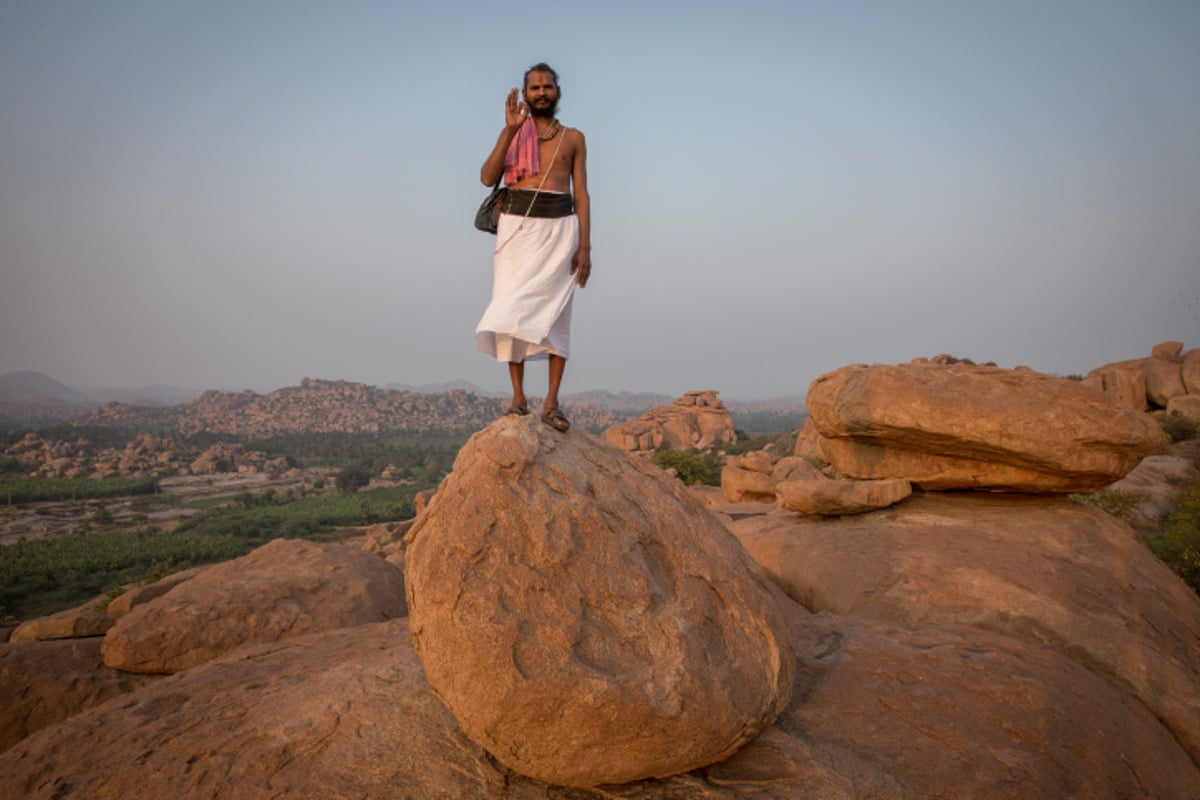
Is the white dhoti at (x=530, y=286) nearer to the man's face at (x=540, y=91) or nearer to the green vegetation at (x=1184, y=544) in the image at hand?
the man's face at (x=540, y=91)

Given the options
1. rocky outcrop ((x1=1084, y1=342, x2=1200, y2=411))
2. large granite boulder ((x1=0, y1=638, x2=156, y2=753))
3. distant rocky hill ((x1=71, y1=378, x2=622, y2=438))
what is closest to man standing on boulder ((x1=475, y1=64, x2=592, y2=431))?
large granite boulder ((x1=0, y1=638, x2=156, y2=753))

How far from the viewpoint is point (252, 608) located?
251 inches

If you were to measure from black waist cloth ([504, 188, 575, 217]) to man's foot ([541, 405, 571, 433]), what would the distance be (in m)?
1.32

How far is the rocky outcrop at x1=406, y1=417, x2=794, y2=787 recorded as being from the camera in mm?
2635

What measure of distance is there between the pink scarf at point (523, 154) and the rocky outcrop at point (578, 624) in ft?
5.55

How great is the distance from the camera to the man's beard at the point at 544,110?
13.6 ft

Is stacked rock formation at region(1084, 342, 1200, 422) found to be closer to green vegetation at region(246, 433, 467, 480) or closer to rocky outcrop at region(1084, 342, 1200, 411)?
rocky outcrop at region(1084, 342, 1200, 411)

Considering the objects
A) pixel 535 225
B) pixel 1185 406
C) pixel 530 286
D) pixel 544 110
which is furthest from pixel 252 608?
pixel 1185 406

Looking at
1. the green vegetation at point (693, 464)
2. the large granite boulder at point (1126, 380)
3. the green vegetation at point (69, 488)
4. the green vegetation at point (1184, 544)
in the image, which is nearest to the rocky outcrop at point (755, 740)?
the green vegetation at point (1184, 544)

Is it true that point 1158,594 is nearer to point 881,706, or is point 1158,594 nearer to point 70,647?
point 881,706

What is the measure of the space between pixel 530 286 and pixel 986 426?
5.24 metres

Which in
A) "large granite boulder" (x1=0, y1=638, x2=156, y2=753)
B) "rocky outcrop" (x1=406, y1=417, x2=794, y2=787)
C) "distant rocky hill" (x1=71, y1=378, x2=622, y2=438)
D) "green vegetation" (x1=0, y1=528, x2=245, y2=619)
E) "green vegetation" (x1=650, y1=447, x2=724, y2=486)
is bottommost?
"distant rocky hill" (x1=71, y1=378, x2=622, y2=438)

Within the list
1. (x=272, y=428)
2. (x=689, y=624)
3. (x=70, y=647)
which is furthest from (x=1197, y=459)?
(x=272, y=428)

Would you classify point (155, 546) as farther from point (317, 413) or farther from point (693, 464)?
point (317, 413)
